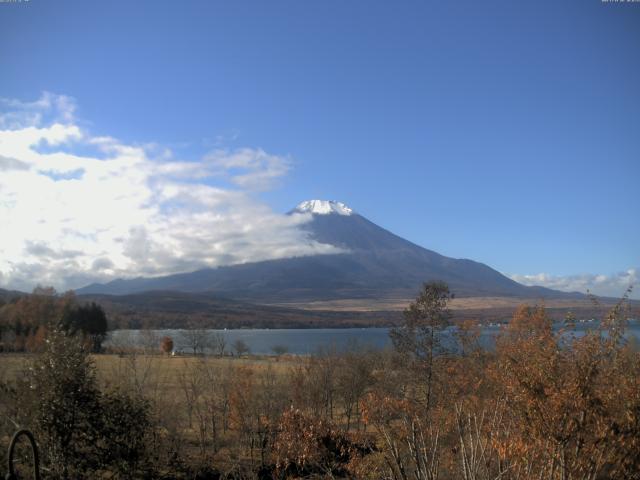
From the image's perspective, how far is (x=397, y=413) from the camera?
13.5 metres

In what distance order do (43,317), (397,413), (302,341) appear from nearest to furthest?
(397,413)
(43,317)
(302,341)

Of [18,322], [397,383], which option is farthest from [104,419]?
[18,322]

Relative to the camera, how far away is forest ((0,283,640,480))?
8.14m

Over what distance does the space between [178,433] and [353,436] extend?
11.5 meters

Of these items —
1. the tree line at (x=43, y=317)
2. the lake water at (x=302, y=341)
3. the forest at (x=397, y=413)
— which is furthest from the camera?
the tree line at (x=43, y=317)

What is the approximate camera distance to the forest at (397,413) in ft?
26.7

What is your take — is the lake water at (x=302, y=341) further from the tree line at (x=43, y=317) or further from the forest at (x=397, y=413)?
the tree line at (x=43, y=317)

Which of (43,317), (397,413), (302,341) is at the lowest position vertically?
(302,341)

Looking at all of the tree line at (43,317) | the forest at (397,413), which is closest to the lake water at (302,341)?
the forest at (397,413)

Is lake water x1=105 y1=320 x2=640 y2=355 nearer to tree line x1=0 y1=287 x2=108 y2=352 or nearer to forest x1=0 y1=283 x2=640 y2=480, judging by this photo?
forest x1=0 y1=283 x2=640 y2=480

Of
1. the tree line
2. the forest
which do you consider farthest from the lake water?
the tree line

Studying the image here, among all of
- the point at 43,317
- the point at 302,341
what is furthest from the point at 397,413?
the point at 302,341

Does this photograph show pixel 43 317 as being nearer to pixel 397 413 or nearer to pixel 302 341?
pixel 302 341

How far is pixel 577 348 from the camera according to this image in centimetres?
1012
